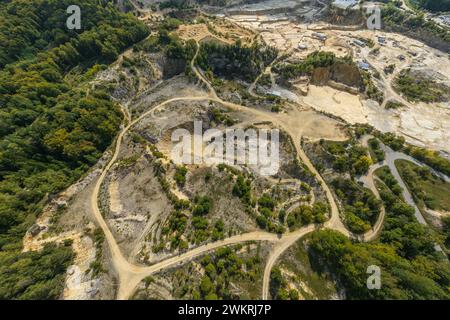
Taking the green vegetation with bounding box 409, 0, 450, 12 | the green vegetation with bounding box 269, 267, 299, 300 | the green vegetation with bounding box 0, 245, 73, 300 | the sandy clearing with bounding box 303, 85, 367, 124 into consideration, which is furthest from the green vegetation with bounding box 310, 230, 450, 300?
the green vegetation with bounding box 409, 0, 450, 12

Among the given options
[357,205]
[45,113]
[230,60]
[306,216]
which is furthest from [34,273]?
[230,60]

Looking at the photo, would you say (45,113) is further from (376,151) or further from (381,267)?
(376,151)

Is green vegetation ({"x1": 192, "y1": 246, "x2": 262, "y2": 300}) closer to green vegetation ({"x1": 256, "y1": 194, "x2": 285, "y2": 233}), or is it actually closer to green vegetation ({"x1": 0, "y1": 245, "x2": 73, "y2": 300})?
green vegetation ({"x1": 256, "y1": 194, "x2": 285, "y2": 233})

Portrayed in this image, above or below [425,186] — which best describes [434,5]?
above

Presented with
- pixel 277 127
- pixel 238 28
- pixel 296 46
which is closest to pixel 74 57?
pixel 238 28

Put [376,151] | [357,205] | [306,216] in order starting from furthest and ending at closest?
1. [376,151]
2. [357,205]
3. [306,216]

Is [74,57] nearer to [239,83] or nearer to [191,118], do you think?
[191,118]
